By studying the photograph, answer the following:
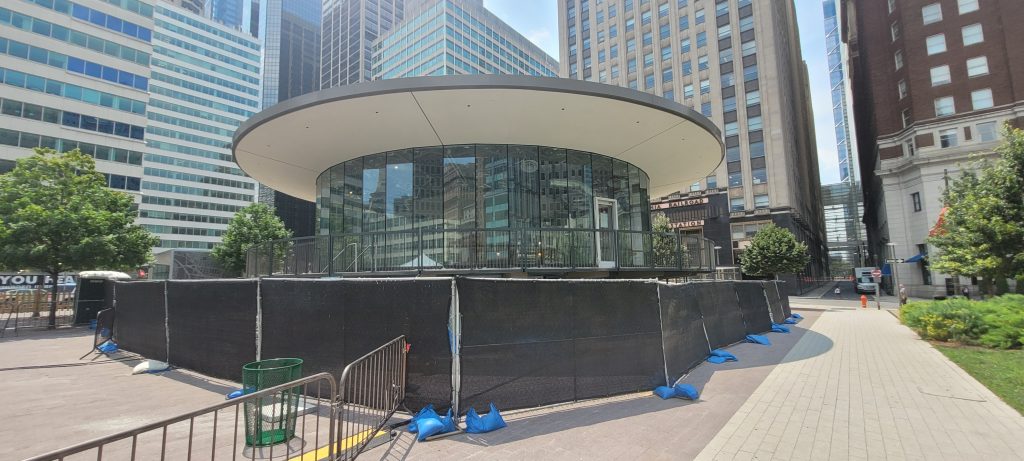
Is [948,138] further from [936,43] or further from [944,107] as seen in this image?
[936,43]

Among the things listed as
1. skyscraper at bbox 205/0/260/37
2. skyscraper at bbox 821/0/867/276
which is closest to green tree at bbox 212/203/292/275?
skyscraper at bbox 821/0/867/276

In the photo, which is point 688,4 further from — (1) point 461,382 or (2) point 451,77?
(1) point 461,382

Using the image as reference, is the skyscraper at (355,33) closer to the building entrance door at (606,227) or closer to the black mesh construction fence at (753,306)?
the building entrance door at (606,227)

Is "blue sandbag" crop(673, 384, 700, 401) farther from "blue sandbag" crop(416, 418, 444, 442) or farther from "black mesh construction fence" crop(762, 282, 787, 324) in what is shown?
"black mesh construction fence" crop(762, 282, 787, 324)

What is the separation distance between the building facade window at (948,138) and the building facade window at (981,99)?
2470 mm

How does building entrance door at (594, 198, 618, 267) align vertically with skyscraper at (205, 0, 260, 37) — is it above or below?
below

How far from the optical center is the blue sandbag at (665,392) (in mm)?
7017

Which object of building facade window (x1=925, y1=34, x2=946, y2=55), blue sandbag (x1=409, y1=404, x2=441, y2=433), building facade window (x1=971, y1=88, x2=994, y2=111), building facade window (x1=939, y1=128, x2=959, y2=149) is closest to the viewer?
blue sandbag (x1=409, y1=404, x2=441, y2=433)

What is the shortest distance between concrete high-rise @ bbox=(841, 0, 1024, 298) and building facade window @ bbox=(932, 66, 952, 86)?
0.23 feet

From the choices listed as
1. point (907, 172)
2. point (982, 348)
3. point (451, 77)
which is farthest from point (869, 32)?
point (451, 77)

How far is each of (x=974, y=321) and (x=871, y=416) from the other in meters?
10.1

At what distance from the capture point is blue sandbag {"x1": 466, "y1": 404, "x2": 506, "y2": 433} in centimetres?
544

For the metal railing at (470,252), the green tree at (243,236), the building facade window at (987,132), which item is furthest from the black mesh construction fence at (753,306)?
the green tree at (243,236)

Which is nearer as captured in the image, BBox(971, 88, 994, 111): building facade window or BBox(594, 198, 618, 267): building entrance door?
BBox(594, 198, 618, 267): building entrance door
